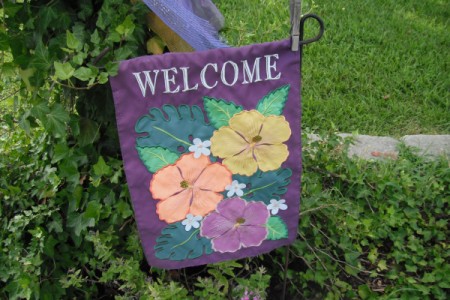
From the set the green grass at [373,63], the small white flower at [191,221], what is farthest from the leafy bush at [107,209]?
the green grass at [373,63]

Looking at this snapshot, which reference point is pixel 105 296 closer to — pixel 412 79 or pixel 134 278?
pixel 134 278

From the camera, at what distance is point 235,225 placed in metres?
1.77

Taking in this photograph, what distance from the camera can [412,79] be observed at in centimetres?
389

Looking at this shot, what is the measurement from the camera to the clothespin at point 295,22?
1488 mm

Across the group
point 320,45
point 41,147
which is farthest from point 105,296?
point 320,45

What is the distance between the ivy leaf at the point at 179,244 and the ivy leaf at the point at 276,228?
0.21 metres

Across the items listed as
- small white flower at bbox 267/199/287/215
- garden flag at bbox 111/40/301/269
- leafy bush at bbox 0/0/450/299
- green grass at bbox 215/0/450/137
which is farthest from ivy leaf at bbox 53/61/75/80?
green grass at bbox 215/0/450/137

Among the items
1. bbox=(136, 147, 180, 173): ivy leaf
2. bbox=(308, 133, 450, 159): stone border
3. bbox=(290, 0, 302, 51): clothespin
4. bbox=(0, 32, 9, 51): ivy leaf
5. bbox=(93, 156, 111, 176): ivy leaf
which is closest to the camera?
bbox=(290, 0, 302, 51): clothespin

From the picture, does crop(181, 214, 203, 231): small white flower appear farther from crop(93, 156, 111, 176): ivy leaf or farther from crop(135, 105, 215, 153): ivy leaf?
crop(93, 156, 111, 176): ivy leaf

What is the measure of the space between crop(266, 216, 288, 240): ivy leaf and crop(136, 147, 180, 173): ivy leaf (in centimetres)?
41

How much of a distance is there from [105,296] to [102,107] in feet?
2.68

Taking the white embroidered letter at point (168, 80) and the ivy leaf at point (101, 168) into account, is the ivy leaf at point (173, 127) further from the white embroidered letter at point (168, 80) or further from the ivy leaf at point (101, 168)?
the ivy leaf at point (101, 168)

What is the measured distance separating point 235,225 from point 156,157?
0.37 meters

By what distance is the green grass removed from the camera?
3.54m
